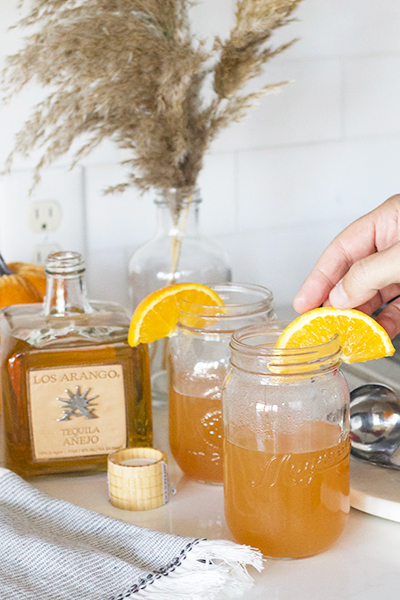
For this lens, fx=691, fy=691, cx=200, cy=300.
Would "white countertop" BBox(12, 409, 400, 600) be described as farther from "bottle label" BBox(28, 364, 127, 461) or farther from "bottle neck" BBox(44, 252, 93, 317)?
"bottle neck" BBox(44, 252, 93, 317)

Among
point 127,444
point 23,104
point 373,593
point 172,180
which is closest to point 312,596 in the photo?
point 373,593

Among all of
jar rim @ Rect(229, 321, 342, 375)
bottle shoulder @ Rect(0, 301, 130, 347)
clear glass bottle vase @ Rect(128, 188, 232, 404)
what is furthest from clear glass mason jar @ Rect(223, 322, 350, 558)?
clear glass bottle vase @ Rect(128, 188, 232, 404)

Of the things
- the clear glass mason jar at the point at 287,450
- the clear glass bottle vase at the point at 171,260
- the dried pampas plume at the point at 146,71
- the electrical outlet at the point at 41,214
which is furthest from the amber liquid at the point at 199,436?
the electrical outlet at the point at 41,214

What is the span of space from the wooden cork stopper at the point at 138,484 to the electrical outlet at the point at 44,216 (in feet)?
1.73

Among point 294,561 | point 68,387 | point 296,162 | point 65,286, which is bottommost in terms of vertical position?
point 294,561

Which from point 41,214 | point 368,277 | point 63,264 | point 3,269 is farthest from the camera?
point 41,214

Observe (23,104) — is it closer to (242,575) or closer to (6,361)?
(6,361)

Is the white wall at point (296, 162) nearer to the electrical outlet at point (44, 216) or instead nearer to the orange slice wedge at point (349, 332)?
the electrical outlet at point (44, 216)

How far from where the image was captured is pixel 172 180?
0.95 meters

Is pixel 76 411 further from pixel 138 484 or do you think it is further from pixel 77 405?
pixel 138 484

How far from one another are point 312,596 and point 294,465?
0.34ft

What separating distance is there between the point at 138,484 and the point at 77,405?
116mm

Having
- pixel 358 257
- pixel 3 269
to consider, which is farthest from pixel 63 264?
pixel 358 257

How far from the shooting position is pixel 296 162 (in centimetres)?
130
